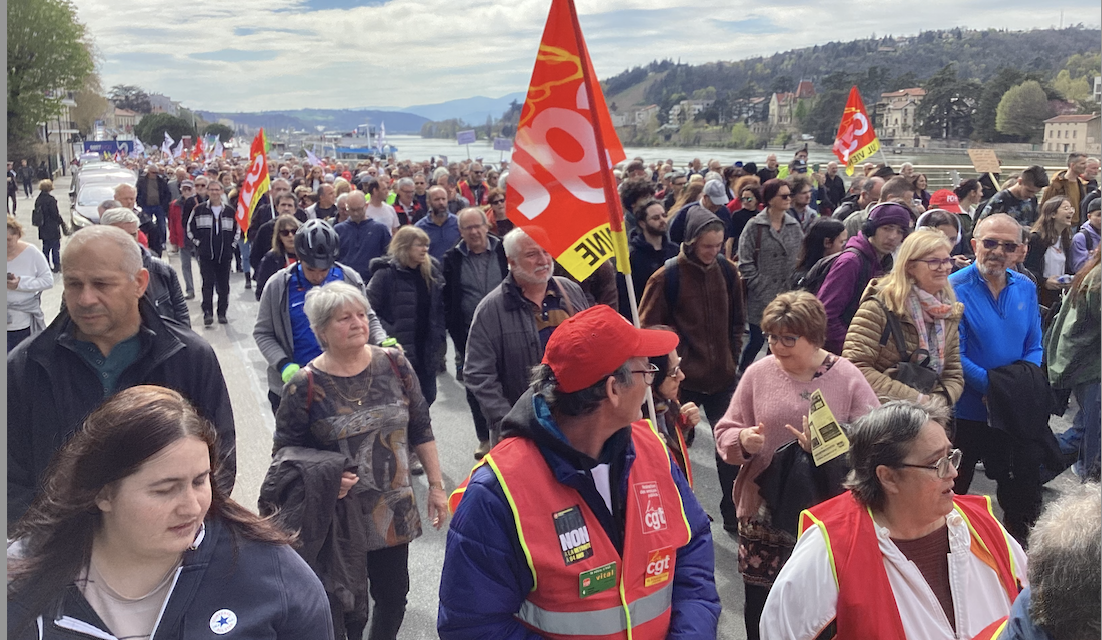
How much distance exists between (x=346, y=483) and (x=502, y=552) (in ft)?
4.80

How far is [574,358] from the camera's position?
2.36 m

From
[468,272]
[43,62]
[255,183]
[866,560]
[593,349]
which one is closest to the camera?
[593,349]

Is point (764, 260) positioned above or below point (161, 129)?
below

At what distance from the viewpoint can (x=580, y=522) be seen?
229 cm

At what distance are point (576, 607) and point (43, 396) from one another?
2.07m

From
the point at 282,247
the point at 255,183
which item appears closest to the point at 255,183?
the point at 255,183

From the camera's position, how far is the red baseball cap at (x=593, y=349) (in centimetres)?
235

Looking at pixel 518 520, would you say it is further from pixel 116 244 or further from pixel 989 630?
pixel 116 244

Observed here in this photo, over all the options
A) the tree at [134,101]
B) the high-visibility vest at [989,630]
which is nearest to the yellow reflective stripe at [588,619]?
the high-visibility vest at [989,630]

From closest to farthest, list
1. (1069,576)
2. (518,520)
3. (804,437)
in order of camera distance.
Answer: (1069,576), (518,520), (804,437)

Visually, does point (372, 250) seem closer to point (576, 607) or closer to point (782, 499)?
point (782, 499)

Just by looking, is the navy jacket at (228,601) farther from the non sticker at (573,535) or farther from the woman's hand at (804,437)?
the woman's hand at (804,437)

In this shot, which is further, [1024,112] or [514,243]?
[1024,112]

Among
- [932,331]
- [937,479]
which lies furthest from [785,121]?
[937,479]
